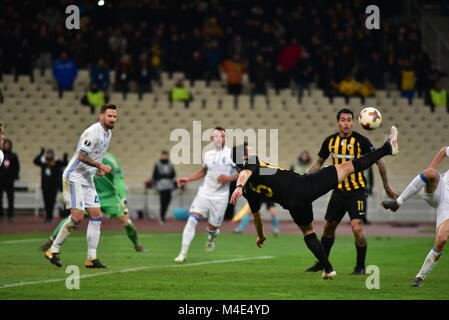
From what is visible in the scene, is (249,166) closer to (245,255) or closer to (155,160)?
(245,255)

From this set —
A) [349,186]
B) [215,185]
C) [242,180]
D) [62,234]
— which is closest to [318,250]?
[242,180]

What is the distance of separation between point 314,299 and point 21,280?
4.26 m

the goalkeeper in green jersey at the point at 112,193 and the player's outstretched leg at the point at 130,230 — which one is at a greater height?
the goalkeeper in green jersey at the point at 112,193

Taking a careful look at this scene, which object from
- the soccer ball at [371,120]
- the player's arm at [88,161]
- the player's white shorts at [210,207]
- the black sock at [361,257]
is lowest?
the black sock at [361,257]

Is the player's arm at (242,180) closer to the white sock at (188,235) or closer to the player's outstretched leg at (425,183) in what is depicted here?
the player's outstretched leg at (425,183)

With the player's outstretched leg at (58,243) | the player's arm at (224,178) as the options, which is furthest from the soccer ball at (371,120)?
Answer: the player's outstretched leg at (58,243)

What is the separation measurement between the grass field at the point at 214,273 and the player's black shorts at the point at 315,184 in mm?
1200

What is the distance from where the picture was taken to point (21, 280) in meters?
12.6

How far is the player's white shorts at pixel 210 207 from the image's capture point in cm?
1745

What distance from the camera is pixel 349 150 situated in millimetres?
14125

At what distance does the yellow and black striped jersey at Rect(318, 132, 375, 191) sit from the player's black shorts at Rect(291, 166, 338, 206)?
143cm

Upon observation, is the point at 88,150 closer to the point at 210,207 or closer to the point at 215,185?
the point at 210,207
